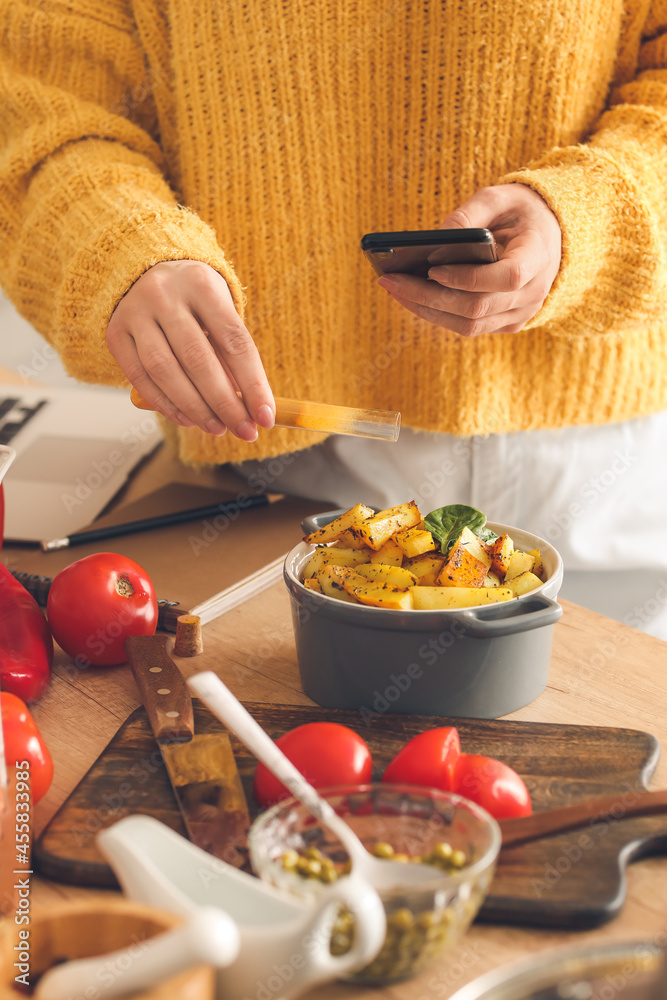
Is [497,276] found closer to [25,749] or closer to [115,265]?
[115,265]

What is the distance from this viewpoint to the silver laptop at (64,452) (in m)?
1.27

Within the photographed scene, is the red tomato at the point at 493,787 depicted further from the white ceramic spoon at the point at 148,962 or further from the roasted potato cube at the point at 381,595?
the white ceramic spoon at the point at 148,962

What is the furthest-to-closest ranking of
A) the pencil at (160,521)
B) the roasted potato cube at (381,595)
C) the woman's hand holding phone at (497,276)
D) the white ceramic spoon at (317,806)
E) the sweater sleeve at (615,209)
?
the pencil at (160,521)
the sweater sleeve at (615,209)
the woman's hand holding phone at (497,276)
the roasted potato cube at (381,595)
the white ceramic spoon at (317,806)

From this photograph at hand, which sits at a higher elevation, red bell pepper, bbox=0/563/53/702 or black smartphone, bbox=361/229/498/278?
black smartphone, bbox=361/229/498/278

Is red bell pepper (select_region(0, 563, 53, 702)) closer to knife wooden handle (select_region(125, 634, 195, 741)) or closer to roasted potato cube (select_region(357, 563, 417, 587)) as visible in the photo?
knife wooden handle (select_region(125, 634, 195, 741))

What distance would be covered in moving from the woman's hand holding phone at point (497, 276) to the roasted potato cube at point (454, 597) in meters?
0.29

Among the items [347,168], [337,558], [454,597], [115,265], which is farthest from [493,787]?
[347,168]

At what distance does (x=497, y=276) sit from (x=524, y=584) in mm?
289

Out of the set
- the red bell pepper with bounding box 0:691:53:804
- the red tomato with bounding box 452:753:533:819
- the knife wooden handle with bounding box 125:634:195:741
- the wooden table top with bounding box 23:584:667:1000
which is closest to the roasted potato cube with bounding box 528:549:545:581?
the wooden table top with bounding box 23:584:667:1000

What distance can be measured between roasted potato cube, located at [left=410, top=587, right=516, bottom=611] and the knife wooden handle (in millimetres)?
210

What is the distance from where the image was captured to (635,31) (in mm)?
1072

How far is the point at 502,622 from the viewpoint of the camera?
67 centimetres

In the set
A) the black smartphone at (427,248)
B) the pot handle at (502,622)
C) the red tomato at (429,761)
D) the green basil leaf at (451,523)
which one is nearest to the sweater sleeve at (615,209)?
the black smartphone at (427,248)

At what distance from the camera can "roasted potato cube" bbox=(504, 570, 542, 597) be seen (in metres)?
0.73
